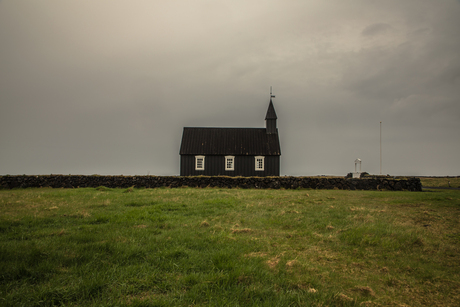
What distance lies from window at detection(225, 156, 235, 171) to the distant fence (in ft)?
31.3

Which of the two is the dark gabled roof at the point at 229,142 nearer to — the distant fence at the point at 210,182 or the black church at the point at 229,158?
the black church at the point at 229,158

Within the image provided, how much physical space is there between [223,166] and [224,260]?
1152 inches

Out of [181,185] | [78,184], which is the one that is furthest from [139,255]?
[78,184]

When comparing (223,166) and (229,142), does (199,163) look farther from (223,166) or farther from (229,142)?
(229,142)

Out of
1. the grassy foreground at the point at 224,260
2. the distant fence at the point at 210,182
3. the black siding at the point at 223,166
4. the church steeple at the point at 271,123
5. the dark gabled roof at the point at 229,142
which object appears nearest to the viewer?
the grassy foreground at the point at 224,260

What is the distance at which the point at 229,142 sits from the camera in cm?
3550

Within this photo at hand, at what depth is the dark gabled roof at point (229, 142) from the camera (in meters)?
34.4

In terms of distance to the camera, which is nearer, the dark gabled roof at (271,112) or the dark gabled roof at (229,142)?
the dark gabled roof at (229,142)

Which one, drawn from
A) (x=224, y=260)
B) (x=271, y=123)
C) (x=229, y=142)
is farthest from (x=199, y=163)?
(x=224, y=260)

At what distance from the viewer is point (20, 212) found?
9.12 metres

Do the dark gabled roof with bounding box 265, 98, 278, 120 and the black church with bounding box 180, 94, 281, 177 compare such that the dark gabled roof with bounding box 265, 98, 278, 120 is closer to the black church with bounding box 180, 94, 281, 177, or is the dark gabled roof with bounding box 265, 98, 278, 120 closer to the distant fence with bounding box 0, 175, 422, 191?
the black church with bounding box 180, 94, 281, 177

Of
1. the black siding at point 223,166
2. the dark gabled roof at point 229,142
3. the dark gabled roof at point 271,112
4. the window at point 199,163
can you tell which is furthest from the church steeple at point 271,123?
the window at point 199,163

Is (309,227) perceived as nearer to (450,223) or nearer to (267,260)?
(267,260)

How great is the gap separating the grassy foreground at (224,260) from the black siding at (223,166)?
25.0 metres
